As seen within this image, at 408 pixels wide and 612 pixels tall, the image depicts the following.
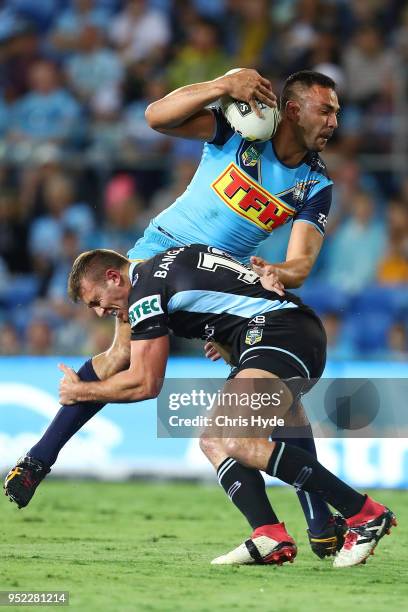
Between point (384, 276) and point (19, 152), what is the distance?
4267 mm

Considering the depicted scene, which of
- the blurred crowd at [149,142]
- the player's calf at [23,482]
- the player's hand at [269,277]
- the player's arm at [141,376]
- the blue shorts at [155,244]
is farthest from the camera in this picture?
the blurred crowd at [149,142]

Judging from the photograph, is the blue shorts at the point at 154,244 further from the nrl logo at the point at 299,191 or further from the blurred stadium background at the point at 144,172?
the blurred stadium background at the point at 144,172

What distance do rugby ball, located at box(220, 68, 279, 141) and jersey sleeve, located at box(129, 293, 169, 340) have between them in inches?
44.5

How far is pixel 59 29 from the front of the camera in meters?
15.2

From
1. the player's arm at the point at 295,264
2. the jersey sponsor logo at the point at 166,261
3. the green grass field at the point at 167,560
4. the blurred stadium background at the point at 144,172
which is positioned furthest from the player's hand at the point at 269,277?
the blurred stadium background at the point at 144,172

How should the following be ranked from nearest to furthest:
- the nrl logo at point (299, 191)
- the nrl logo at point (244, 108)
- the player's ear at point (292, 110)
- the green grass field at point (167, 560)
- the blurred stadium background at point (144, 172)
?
1. the green grass field at point (167, 560)
2. the nrl logo at point (244, 108)
3. the player's ear at point (292, 110)
4. the nrl logo at point (299, 191)
5. the blurred stadium background at point (144, 172)


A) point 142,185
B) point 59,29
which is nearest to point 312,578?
point 142,185

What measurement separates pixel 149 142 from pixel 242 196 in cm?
681

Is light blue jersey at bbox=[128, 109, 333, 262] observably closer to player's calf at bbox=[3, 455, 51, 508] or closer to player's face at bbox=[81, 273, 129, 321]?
player's face at bbox=[81, 273, 129, 321]

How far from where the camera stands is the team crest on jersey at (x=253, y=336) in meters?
6.57

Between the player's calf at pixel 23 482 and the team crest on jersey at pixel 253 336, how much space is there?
1493 millimetres

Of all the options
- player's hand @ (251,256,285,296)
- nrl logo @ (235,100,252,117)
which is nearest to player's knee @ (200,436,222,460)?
player's hand @ (251,256,285,296)

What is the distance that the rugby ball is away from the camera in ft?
22.4
